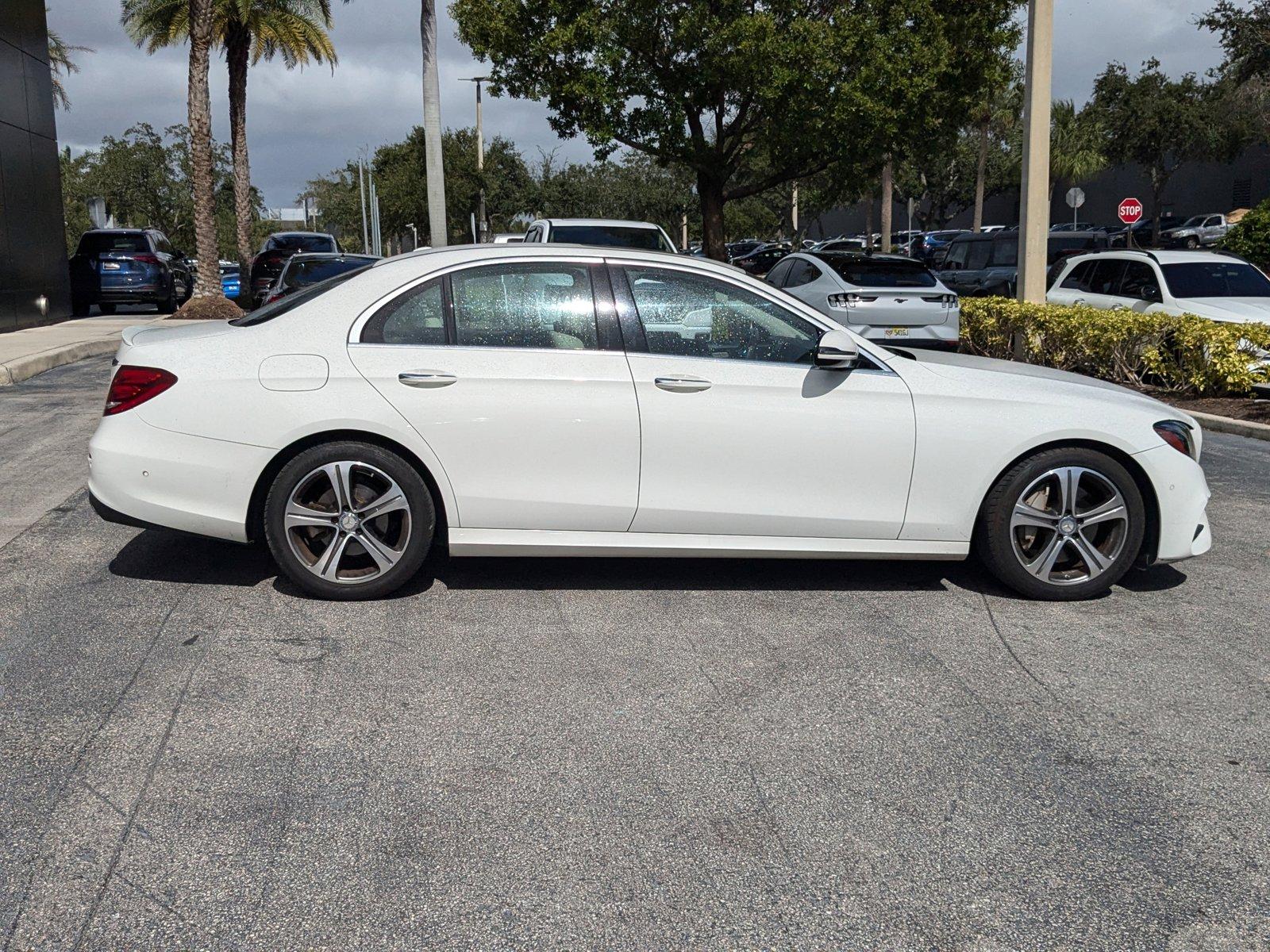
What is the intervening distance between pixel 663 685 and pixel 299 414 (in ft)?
6.66

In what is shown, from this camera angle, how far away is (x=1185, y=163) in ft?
190

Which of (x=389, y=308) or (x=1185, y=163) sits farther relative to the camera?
(x=1185, y=163)

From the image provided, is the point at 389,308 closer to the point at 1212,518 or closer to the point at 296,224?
the point at 1212,518

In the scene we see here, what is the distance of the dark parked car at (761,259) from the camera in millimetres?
40750

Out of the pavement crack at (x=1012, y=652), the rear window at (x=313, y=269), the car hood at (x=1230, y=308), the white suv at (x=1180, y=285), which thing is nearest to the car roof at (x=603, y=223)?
the rear window at (x=313, y=269)

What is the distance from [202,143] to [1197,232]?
36.9 meters

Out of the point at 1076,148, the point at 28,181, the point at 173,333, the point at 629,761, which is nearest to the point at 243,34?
the point at 28,181

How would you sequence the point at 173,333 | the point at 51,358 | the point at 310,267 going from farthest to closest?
the point at 310,267 → the point at 51,358 → the point at 173,333

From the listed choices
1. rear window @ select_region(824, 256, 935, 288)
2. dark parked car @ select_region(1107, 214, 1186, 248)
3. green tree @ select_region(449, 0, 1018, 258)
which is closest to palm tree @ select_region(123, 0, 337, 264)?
green tree @ select_region(449, 0, 1018, 258)

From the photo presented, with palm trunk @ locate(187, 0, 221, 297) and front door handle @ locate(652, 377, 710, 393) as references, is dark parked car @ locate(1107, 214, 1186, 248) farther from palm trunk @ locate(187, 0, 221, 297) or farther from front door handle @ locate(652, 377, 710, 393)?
front door handle @ locate(652, 377, 710, 393)

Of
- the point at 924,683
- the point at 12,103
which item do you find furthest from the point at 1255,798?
the point at 12,103

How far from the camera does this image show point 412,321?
5441mm

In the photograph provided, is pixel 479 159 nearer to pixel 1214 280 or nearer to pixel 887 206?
pixel 887 206

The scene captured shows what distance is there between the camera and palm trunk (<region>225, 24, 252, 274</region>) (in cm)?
3127
